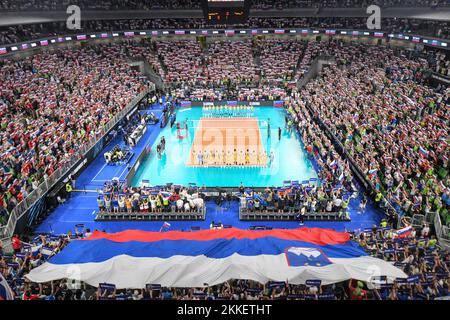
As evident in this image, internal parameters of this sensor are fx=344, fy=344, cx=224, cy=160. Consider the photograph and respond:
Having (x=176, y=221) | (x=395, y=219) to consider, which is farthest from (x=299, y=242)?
(x=176, y=221)

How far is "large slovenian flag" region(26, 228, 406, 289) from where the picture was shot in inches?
466

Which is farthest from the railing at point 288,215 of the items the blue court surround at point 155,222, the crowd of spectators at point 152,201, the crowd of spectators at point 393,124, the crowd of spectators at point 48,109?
the crowd of spectators at point 48,109

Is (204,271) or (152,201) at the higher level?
(204,271)

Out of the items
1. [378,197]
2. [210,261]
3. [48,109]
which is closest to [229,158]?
[378,197]

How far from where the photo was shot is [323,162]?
27.0 meters

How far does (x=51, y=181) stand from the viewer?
917 inches

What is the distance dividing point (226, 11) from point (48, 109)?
21196 millimetres

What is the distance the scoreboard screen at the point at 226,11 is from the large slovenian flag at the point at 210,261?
98.2ft

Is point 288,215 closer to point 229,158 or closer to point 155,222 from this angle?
point 155,222

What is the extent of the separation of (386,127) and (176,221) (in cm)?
1868

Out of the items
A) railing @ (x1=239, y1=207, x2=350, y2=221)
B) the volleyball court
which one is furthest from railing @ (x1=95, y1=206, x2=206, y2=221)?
the volleyball court

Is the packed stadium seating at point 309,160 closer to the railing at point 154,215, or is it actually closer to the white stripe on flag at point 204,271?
the railing at point 154,215

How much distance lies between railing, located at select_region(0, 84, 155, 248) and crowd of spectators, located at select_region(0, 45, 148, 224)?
0.33m
